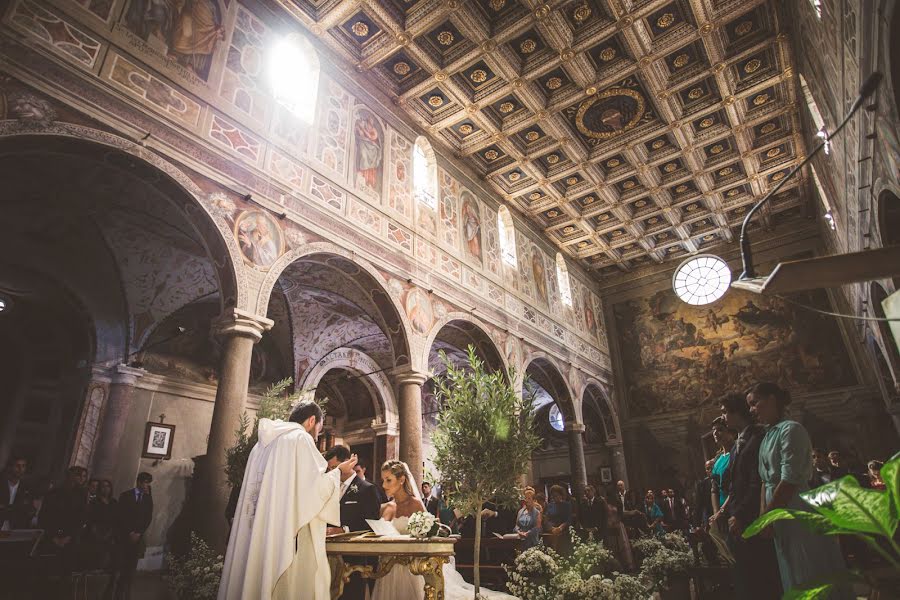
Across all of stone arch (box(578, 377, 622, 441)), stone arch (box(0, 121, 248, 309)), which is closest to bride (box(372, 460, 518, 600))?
stone arch (box(0, 121, 248, 309))

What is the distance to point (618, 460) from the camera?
60.7ft

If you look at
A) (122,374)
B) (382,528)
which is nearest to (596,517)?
(382,528)

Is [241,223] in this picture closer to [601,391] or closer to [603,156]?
[603,156]

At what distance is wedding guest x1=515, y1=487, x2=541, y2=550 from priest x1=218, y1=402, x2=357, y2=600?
4.36 meters

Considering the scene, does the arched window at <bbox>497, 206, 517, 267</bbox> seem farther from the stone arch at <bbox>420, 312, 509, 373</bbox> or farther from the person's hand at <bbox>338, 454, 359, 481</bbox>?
the person's hand at <bbox>338, 454, 359, 481</bbox>

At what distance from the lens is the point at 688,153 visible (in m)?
14.6

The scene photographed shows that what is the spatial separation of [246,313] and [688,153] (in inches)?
511

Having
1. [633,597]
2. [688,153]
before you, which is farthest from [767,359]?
[633,597]

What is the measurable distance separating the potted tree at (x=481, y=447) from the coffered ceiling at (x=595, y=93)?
770 cm

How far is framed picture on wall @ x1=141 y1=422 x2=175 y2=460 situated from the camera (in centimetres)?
1025

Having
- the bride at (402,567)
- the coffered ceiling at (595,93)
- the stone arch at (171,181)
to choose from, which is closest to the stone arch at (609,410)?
the coffered ceiling at (595,93)

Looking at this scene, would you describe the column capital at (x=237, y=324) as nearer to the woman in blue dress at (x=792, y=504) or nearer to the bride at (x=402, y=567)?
the bride at (x=402, y=567)

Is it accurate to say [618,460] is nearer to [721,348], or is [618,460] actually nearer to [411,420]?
[721,348]

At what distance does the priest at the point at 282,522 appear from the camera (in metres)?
3.36
